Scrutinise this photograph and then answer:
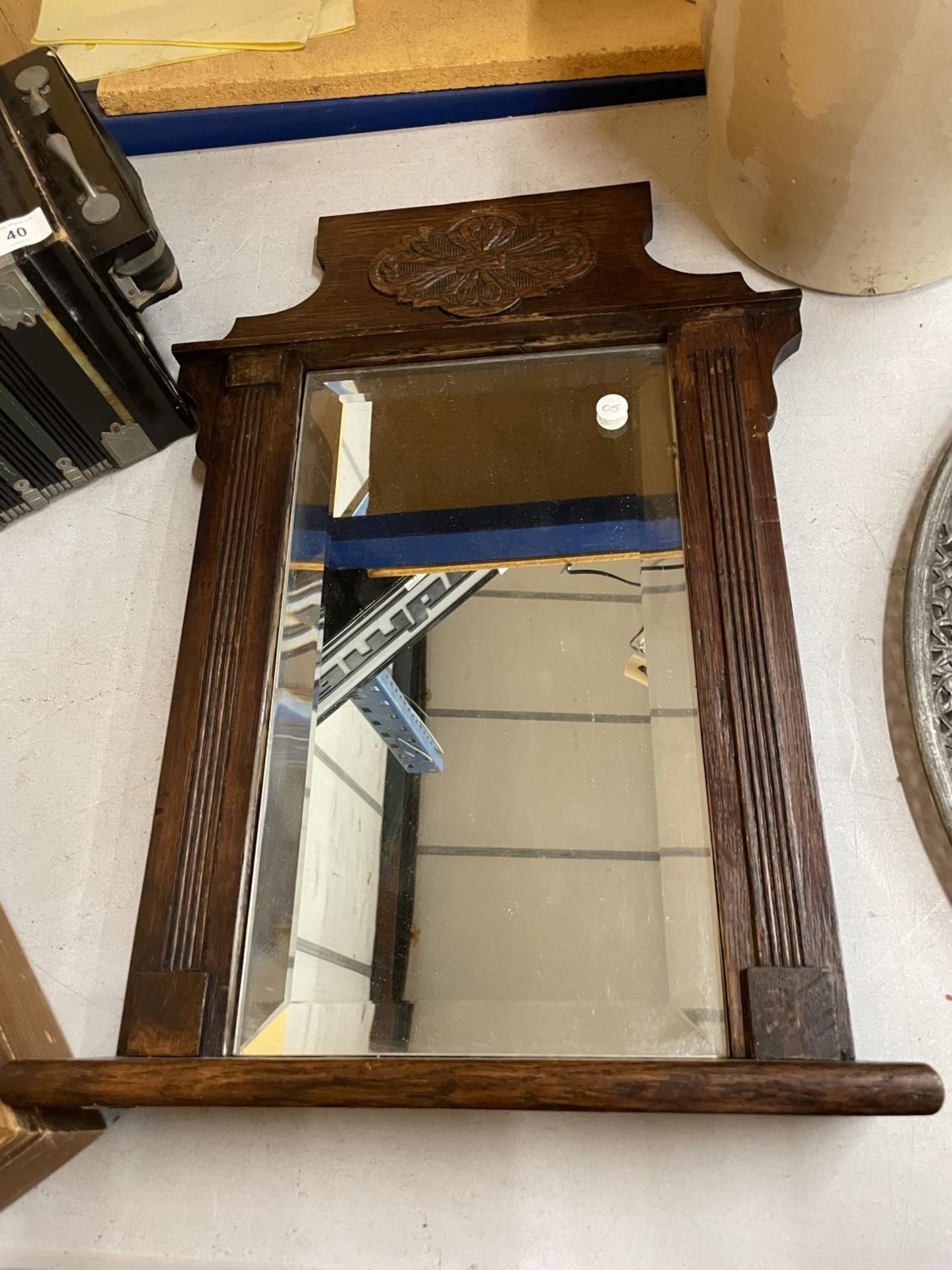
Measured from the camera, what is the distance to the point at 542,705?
0.70 metres

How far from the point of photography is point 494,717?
701 mm

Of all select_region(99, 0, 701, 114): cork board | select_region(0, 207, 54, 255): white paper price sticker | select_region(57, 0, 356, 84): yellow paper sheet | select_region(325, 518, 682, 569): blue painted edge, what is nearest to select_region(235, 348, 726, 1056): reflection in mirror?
select_region(325, 518, 682, 569): blue painted edge

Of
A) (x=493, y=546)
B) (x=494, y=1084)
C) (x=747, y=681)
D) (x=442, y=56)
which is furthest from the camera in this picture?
(x=442, y=56)

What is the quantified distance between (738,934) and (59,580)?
0.55 metres

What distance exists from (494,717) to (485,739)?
0.06ft

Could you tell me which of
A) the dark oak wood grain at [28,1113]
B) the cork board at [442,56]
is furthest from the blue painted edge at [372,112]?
the dark oak wood grain at [28,1113]

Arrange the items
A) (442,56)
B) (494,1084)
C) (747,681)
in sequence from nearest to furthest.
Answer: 1. (494,1084)
2. (747,681)
3. (442,56)

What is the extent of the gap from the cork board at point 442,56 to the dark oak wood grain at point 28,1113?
0.76 meters

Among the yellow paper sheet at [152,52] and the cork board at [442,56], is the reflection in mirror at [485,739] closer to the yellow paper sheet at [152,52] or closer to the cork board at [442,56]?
the cork board at [442,56]

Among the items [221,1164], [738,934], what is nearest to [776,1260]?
[738,934]

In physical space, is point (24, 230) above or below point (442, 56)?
below

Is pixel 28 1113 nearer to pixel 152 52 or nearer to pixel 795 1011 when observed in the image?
pixel 795 1011

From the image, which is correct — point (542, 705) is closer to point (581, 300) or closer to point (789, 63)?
point (581, 300)

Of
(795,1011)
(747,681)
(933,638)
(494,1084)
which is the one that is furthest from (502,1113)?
(933,638)
